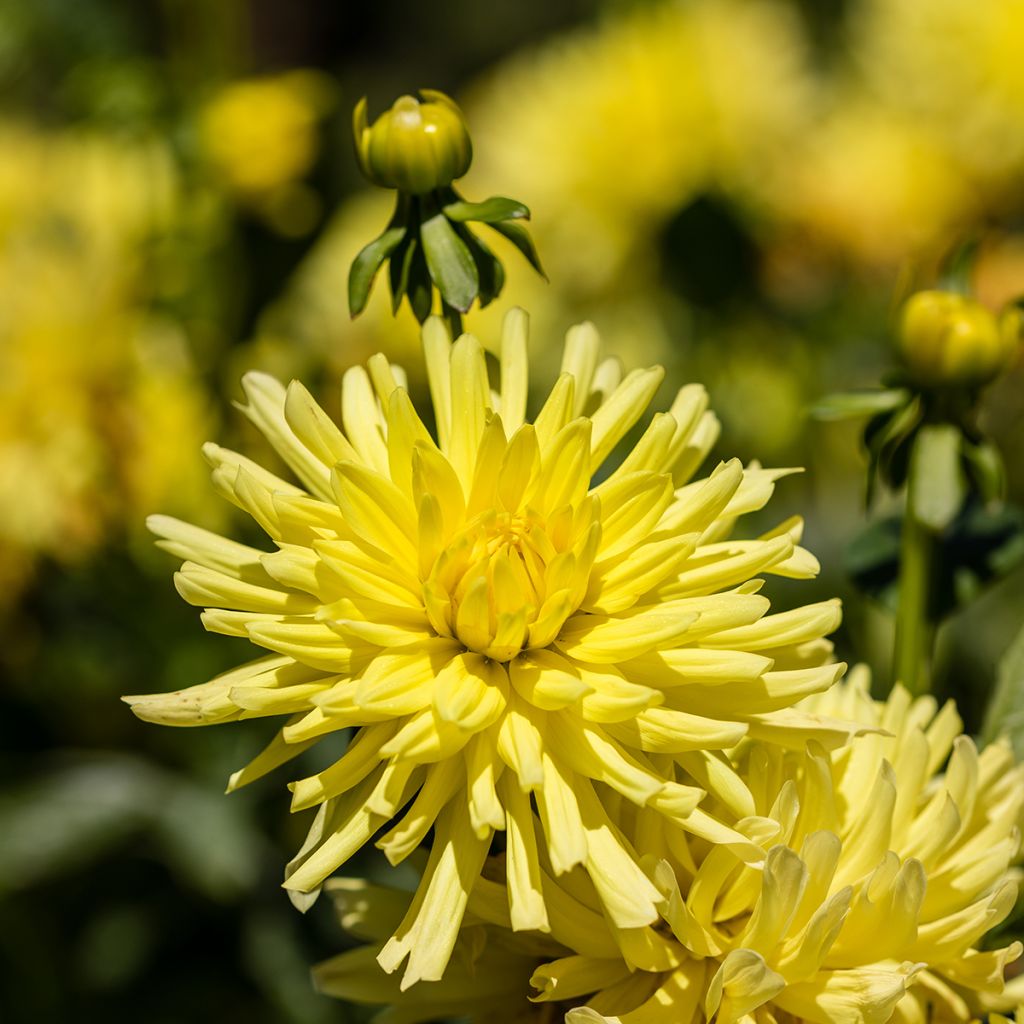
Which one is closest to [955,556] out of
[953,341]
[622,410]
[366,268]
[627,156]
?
[953,341]

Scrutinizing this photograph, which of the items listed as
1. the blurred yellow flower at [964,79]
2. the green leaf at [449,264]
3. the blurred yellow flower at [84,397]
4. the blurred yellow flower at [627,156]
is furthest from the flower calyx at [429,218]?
the blurred yellow flower at [964,79]

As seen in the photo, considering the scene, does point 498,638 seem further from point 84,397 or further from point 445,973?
point 84,397

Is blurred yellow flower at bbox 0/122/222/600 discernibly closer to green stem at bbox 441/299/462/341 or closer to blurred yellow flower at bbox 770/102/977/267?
green stem at bbox 441/299/462/341

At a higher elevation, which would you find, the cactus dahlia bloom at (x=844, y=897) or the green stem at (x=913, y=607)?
the green stem at (x=913, y=607)

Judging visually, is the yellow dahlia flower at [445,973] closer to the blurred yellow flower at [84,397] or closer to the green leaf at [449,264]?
the green leaf at [449,264]

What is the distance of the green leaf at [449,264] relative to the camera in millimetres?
545

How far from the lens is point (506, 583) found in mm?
512

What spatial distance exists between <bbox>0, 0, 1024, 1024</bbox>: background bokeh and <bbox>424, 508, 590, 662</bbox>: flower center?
288 millimetres

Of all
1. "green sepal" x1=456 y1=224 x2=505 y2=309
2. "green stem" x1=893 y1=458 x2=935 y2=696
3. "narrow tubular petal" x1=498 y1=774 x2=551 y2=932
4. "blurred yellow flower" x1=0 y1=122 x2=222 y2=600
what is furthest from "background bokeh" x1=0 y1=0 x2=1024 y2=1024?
"narrow tubular petal" x1=498 y1=774 x2=551 y2=932

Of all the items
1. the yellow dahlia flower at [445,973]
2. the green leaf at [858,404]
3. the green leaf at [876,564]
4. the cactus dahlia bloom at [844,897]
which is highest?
the green leaf at [858,404]

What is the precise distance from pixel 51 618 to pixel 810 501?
79cm

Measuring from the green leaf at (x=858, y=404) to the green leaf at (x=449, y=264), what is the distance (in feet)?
0.65

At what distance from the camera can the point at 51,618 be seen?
1.32 meters

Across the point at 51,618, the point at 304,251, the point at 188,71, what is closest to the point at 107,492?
the point at 51,618
